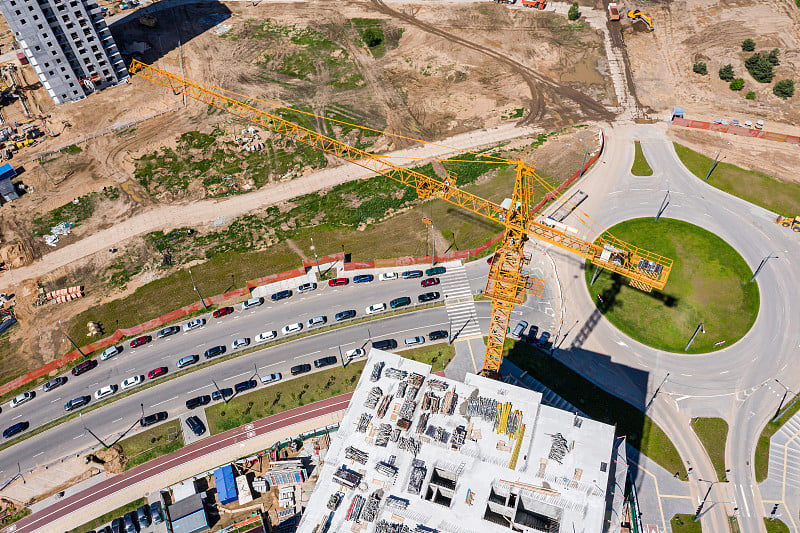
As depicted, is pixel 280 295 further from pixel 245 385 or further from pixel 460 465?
pixel 460 465

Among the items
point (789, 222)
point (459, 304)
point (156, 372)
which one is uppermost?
point (789, 222)

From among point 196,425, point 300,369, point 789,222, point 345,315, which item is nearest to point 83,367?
point 196,425

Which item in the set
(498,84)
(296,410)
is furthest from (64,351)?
(498,84)

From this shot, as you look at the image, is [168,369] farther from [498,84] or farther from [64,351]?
[498,84]

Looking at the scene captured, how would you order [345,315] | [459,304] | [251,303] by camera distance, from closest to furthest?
[345,315]
[459,304]
[251,303]

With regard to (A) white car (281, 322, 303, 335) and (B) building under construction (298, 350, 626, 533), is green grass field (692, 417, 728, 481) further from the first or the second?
(A) white car (281, 322, 303, 335)

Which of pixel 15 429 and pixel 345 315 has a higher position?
pixel 345 315
